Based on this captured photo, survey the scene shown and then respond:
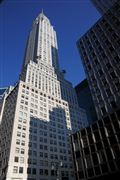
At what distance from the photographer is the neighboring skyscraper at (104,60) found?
5022 cm

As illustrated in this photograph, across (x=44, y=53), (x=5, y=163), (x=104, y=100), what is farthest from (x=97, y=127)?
(x=44, y=53)

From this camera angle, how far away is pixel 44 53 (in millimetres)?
141875

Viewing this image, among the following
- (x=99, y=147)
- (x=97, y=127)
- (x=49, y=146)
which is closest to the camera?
(x=99, y=147)

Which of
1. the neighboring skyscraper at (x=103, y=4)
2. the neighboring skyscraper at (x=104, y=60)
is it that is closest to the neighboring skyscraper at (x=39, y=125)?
the neighboring skyscraper at (x=104, y=60)

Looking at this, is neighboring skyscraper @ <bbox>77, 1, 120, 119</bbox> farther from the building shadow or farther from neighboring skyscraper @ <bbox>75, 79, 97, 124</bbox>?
neighboring skyscraper @ <bbox>75, 79, 97, 124</bbox>

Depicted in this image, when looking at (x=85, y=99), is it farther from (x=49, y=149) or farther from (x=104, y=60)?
(x=104, y=60)

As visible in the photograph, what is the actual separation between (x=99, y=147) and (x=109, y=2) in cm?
7501

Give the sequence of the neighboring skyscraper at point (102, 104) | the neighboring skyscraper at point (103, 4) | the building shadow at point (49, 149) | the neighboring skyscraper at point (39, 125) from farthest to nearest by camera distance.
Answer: the neighboring skyscraper at point (103, 4), the building shadow at point (49, 149), the neighboring skyscraper at point (39, 125), the neighboring skyscraper at point (102, 104)

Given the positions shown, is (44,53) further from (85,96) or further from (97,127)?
(97,127)

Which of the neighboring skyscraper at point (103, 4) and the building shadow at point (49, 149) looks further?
the neighboring skyscraper at point (103, 4)

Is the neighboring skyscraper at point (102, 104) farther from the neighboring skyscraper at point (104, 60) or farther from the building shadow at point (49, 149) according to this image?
the building shadow at point (49, 149)

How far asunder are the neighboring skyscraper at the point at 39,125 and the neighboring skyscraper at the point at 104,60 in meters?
23.1

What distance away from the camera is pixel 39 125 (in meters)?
84.1

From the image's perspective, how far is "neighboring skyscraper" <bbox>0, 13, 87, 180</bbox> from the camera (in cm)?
6806
